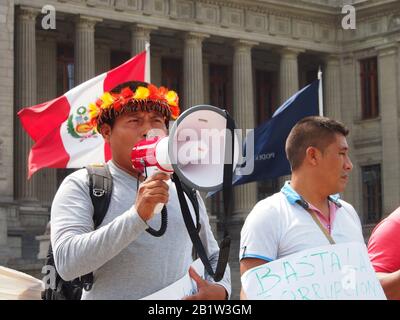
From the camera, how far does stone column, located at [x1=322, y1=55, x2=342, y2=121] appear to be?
4269cm

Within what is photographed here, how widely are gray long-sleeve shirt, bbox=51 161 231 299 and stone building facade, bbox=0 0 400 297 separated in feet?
85.0

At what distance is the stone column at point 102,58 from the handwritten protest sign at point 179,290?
3453 cm

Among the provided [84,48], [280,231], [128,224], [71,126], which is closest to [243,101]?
[84,48]

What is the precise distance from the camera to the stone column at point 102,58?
38.6m

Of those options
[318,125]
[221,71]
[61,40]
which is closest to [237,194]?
[221,71]

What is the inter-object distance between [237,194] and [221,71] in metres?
6.45

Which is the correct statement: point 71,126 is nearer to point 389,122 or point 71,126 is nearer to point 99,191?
point 99,191

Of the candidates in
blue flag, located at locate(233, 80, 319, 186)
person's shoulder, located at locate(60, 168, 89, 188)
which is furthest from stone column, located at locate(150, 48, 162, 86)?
person's shoulder, located at locate(60, 168, 89, 188)

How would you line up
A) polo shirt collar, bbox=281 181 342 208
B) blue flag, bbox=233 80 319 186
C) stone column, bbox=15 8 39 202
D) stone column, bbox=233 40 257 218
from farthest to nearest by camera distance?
1. stone column, bbox=233 40 257 218
2. stone column, bbox=15 8 39 202
3. blue flag, bbox=233 80 319 186
4. polo shirt collar, bbox=281 181 342 208

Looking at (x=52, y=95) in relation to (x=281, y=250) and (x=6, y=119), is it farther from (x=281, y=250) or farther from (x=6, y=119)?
(x=281, y=250)

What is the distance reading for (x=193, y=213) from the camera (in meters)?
4.84

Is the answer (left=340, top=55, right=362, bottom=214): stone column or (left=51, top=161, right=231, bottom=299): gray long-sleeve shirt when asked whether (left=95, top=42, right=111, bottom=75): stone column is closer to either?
(left=340, top=55, right=362, bottom=214): stone column

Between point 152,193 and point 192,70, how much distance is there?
3380 centimetres
